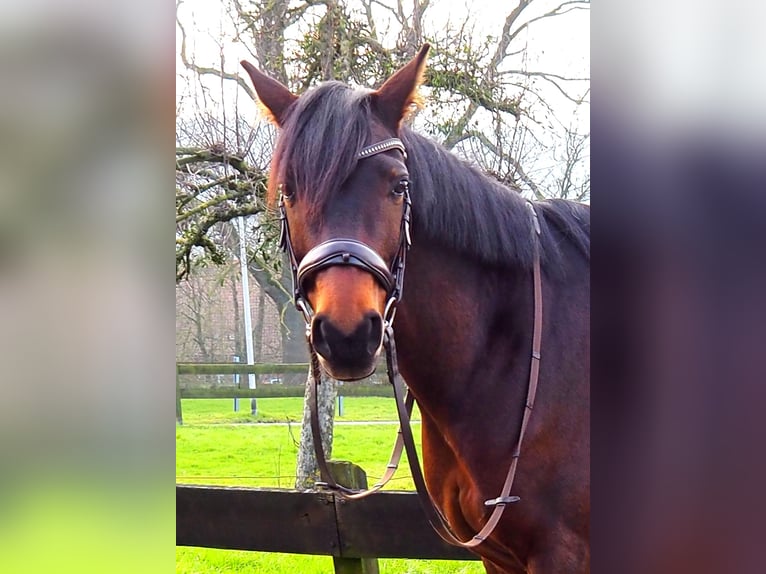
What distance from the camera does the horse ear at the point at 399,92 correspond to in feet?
5.33

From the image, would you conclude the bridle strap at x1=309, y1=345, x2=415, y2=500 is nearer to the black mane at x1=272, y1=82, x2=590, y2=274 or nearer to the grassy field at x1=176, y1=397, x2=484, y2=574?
the black mane at x1=272, y1=82, x2=590, y2=274

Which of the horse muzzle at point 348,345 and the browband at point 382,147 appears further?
the browband at point 382,147

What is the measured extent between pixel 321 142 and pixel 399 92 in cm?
27

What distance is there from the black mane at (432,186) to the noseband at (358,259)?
0.07 metres

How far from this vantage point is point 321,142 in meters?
1.52

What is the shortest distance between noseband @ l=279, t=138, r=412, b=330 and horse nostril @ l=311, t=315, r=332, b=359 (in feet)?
0.25

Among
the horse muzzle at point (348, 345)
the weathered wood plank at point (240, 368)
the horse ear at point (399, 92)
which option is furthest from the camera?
the weathered wood plank at point (240, 368)

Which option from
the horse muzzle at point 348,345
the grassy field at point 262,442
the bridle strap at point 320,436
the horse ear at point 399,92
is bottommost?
the grassy field at point 262,442

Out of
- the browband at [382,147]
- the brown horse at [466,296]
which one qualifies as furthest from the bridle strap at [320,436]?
the browband at [382,147]

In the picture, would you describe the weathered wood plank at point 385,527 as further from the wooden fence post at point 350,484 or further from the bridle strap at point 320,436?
the bridle strap at point 320,436

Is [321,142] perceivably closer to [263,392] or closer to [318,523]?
[318,523]

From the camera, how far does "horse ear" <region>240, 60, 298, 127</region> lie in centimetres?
172
